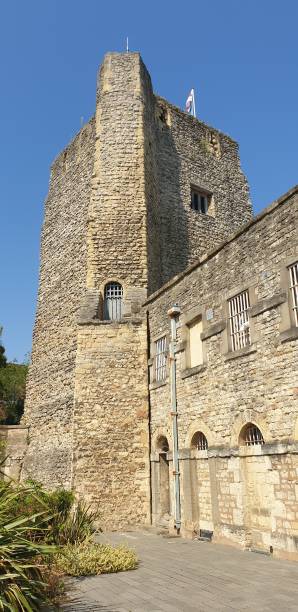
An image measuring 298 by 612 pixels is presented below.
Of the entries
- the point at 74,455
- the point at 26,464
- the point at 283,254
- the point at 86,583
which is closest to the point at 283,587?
the point at 86,583

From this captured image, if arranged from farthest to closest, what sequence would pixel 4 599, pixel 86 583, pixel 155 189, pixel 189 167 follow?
pixel 189 167 < pixel 155 189 < pixel 86 583 < pixel 4 599

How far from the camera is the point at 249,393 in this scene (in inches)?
373

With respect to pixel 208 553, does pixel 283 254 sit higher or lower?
higher

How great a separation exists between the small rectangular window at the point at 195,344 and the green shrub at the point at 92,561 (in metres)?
5.08

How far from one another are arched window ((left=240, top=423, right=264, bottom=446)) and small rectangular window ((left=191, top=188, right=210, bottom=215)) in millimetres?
12956

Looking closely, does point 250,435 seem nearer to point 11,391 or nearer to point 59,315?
point 59,315

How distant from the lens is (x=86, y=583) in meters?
6.64

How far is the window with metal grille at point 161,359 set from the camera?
524 inches

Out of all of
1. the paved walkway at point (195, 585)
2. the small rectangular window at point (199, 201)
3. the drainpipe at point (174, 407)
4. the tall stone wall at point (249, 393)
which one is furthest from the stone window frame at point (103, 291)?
the paved walkway at point (195, 585)

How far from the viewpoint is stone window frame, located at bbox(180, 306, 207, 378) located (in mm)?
11341

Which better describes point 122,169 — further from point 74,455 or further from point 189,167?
point 74,455

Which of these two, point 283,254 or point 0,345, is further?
point 0,345

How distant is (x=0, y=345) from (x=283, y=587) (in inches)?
1002

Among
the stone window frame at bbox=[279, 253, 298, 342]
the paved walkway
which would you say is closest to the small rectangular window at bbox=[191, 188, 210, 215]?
the stone window frame at bbox=[279, 253, 298, 342]
